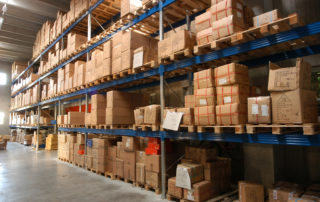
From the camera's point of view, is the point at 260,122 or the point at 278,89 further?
the point at 260,122

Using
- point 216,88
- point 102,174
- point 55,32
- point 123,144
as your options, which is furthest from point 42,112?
point 216,88

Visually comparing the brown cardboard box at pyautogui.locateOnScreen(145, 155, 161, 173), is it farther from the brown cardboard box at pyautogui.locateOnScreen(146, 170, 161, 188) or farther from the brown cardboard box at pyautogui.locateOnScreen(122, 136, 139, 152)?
the brown cardboard box at pyautogui.locateOnScreen(122, 136, 139, 152)

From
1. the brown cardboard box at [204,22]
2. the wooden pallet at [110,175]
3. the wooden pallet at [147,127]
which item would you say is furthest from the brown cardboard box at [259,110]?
the wooden pallet at [110,175]

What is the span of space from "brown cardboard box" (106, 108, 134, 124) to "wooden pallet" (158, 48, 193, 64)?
92.6 inches

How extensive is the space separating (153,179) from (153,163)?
363 mm

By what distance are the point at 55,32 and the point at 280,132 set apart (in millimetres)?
12481

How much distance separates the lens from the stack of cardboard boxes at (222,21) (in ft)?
12.4

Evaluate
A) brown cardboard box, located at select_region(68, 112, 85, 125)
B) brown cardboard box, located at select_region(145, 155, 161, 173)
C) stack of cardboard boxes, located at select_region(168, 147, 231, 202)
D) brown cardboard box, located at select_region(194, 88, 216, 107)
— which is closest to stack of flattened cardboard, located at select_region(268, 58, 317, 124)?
brown cardboard box, located at select_region(194, 88, 216, 107)

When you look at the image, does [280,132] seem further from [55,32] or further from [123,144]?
[55,32]

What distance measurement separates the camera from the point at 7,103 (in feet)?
76.3

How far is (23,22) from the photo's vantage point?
15148mm

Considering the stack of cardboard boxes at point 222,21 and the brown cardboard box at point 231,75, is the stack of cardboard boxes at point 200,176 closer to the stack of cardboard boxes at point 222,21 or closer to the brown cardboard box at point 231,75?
the brown cardboard box at point 231,75

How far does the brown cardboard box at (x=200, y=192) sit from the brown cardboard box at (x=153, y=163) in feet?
3.11

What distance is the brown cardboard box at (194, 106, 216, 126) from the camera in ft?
12.5
